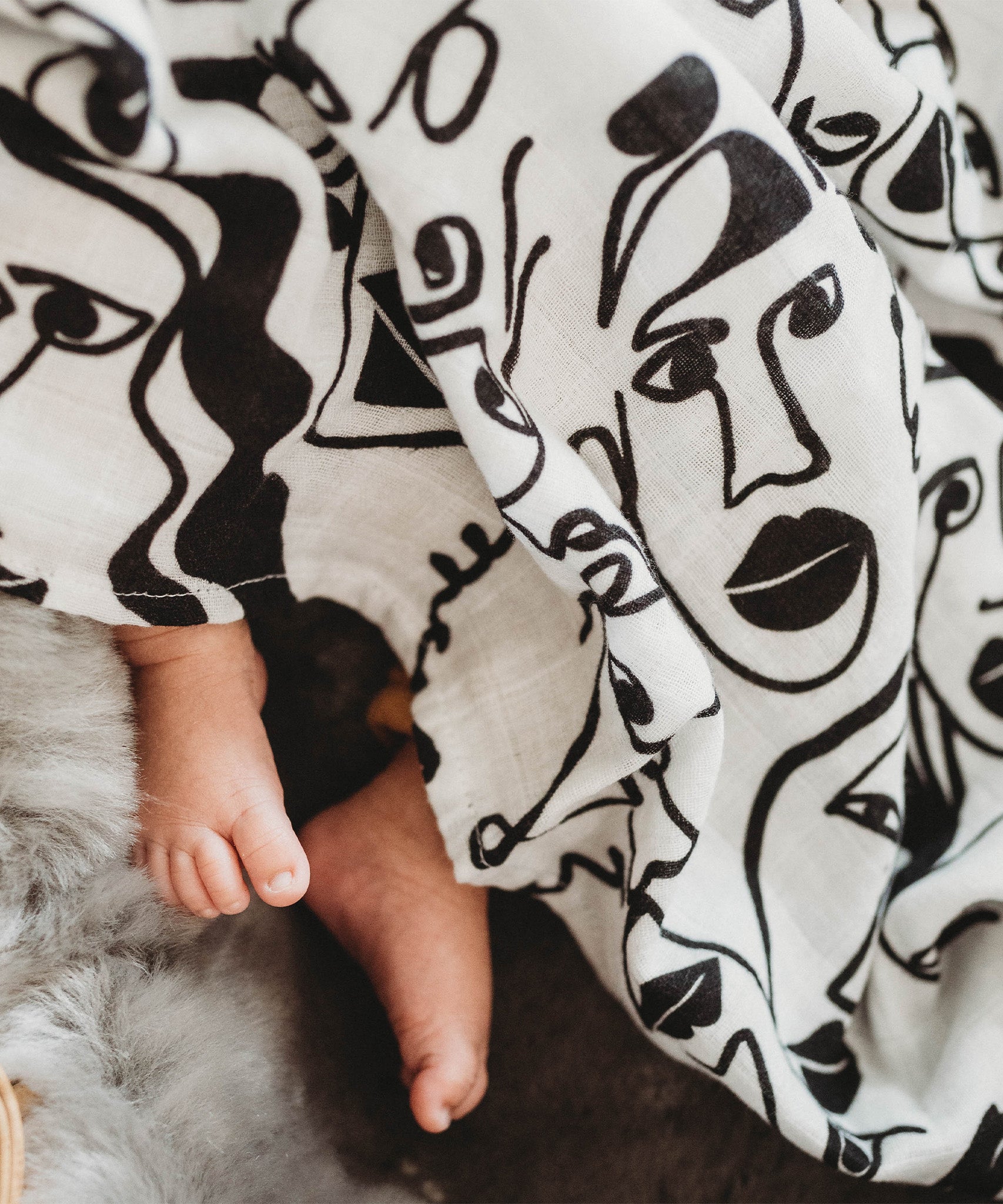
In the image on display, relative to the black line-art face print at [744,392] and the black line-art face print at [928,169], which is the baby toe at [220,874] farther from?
the black line-art face print at [928,169]

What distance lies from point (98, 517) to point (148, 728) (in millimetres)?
132

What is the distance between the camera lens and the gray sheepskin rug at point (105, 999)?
1.09 feet

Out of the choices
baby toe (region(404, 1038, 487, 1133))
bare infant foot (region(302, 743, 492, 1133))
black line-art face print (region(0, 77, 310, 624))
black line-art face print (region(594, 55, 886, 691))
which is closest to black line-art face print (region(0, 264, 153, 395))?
black line-art face print (region(0, 77, 310, 624))

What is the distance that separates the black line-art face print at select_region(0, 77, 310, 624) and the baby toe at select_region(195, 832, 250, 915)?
134mm

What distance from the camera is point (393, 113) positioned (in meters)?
0.33

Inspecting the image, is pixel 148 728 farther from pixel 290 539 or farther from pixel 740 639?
pixel 740 639

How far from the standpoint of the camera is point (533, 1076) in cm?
58

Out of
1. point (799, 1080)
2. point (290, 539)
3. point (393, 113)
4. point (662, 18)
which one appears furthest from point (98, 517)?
point (799, 1080)

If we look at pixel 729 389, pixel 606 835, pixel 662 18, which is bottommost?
pixel 606 835

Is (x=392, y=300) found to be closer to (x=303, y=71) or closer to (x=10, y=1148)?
(x=303, y=71)

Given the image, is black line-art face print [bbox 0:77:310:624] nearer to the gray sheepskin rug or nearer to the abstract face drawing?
the gray sheepskin rug

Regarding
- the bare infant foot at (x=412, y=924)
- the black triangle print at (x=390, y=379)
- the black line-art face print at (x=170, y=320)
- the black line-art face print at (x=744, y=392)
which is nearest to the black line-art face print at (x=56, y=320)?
the black line-art face print at (x=170, y=320)

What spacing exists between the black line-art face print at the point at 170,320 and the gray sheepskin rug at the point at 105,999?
63 millimetres

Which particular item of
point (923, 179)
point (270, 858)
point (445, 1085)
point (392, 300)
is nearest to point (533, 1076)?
point (445, 1085)
